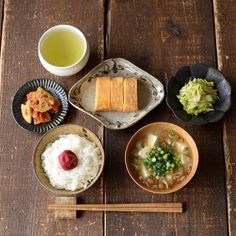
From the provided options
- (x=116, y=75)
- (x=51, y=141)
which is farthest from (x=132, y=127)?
(x=51, y=141)

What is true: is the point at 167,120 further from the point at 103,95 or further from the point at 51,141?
the point at 51,141

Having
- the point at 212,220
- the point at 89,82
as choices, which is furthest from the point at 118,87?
the point at 212,220

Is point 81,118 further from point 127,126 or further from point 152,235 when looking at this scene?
point 152,235

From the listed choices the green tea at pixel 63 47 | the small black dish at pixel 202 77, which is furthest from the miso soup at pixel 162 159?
the green tea at pixel 63 47

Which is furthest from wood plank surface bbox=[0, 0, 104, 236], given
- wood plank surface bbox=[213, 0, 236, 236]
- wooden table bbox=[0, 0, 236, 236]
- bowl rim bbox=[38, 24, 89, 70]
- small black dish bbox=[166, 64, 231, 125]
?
wood plank surface bbox=[213, 0, 236, 236]

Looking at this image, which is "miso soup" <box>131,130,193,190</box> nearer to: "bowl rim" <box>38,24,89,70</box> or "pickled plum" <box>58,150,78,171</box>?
"pickled plum" <box>58,150,78,171</box>

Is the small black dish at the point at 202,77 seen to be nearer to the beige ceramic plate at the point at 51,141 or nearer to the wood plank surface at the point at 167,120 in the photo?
the wood plank surface at the point at 167,120
